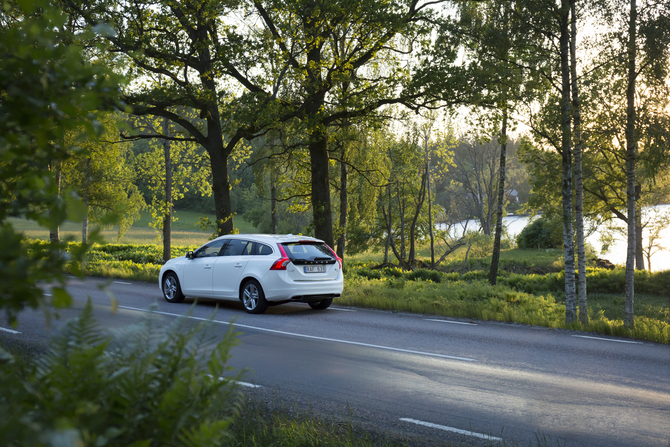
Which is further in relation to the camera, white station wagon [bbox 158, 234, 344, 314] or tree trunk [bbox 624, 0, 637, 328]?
tree trunk [bbox 624, 0, 637, 328]

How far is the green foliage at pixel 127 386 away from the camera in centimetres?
166

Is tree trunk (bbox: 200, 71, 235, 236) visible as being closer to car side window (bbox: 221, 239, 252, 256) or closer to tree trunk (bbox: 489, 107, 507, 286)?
car side window (bbox: 221, 239, 252, 256)

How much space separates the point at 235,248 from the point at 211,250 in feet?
3.28

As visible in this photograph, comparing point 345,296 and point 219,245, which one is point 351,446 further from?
point 345,296

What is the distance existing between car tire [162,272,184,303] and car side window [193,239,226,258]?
40.4 inches

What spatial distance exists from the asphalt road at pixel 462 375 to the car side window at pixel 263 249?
4.96ft

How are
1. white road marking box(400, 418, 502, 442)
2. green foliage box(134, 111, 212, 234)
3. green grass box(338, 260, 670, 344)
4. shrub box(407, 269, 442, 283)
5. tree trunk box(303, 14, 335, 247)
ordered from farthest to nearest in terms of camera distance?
1. green foliage box(134, 111, 212, 234)
2. shrub box(407, 269, 442, 283)
3. tree trunk box(303, 14, 335, 247)
4. green grass box(338, 260, 670, 344)
5. white road marking box(400, 418, 502, 442)

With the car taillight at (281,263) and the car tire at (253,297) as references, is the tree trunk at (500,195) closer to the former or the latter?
the car taillight at (281,263)

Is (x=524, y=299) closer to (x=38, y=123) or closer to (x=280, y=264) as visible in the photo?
(x=280, y=264)

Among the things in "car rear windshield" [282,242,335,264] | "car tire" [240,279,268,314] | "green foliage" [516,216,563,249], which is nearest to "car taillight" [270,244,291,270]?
"car rear windshield" [282,242,335,264]

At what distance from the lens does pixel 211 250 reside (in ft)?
45.1

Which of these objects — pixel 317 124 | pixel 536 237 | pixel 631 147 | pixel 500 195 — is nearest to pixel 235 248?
pixel 317 124

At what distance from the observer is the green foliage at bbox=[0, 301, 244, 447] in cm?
166

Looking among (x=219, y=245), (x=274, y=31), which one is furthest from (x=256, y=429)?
(x=274, y=31)
